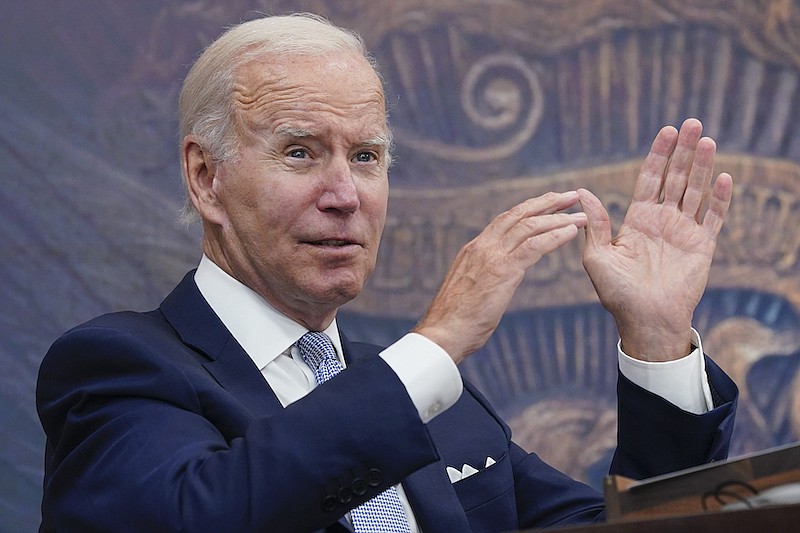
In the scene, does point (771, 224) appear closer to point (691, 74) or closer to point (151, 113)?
point (691, 74)

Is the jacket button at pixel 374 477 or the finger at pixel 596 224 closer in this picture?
the jacket button at pixel 374 477

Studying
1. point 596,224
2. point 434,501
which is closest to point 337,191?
point 596,224

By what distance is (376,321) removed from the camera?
11.5 feet

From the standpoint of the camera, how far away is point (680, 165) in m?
2.36

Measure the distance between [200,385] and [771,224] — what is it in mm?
2241

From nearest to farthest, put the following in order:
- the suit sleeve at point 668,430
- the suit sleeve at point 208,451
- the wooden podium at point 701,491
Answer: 1. the wooden podium at point 701,491
2. the suit sleeve at point 208,451
3. the suit sleeve at point 668,430

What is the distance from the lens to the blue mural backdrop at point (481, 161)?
3314 millimetres

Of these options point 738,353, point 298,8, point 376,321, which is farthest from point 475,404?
point 298,8

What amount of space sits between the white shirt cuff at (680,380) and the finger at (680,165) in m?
0.33

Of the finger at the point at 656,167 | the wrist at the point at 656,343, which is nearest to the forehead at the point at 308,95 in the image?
the finger at the point at 656,167

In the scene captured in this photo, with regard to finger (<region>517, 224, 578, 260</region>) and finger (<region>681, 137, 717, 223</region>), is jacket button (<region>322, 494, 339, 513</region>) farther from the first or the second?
finger (<region>681, 137, 717, 223</region>)

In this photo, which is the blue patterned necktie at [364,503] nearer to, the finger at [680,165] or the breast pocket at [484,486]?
the breast pocket at [484,486]

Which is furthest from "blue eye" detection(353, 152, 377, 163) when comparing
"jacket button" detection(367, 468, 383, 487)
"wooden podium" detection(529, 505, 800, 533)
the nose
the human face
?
"wooden podium" detection(529, 505, 800, 533)

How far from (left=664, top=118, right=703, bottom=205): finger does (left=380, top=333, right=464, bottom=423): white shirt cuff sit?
0.77 meters
